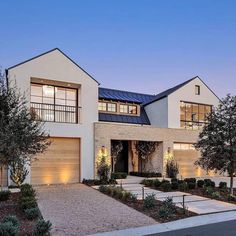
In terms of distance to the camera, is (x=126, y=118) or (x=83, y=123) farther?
(x=126, y=118)

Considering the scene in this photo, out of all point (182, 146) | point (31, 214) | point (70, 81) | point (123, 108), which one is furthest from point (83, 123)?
point (31, 214)

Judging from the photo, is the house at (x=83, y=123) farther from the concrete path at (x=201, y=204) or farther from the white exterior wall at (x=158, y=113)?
the concrete path at (x=201, y=204)

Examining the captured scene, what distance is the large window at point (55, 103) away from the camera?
19.2 metres

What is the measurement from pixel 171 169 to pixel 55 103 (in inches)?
380

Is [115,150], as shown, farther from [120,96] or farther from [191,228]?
[191,228]

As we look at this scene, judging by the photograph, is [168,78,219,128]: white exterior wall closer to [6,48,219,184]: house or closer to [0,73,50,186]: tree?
[6,48,219,184]: house

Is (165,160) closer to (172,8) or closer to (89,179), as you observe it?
(89,179)

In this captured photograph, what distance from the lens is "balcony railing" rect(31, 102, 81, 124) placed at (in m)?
19.2

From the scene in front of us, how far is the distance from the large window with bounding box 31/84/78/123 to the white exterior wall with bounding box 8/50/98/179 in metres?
0.87

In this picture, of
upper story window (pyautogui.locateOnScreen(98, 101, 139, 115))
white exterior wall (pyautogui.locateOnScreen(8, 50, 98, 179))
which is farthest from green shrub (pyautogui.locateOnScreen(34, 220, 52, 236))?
upper story window (pyautogui.locateOnScreen(98, 101, 139, 115))

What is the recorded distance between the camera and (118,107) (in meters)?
24.3

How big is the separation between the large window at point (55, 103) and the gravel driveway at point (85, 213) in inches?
231

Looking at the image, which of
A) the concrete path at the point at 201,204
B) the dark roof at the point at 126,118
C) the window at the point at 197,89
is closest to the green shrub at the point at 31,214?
the concrete path at the point at 201,204

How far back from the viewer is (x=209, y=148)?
15391mm
